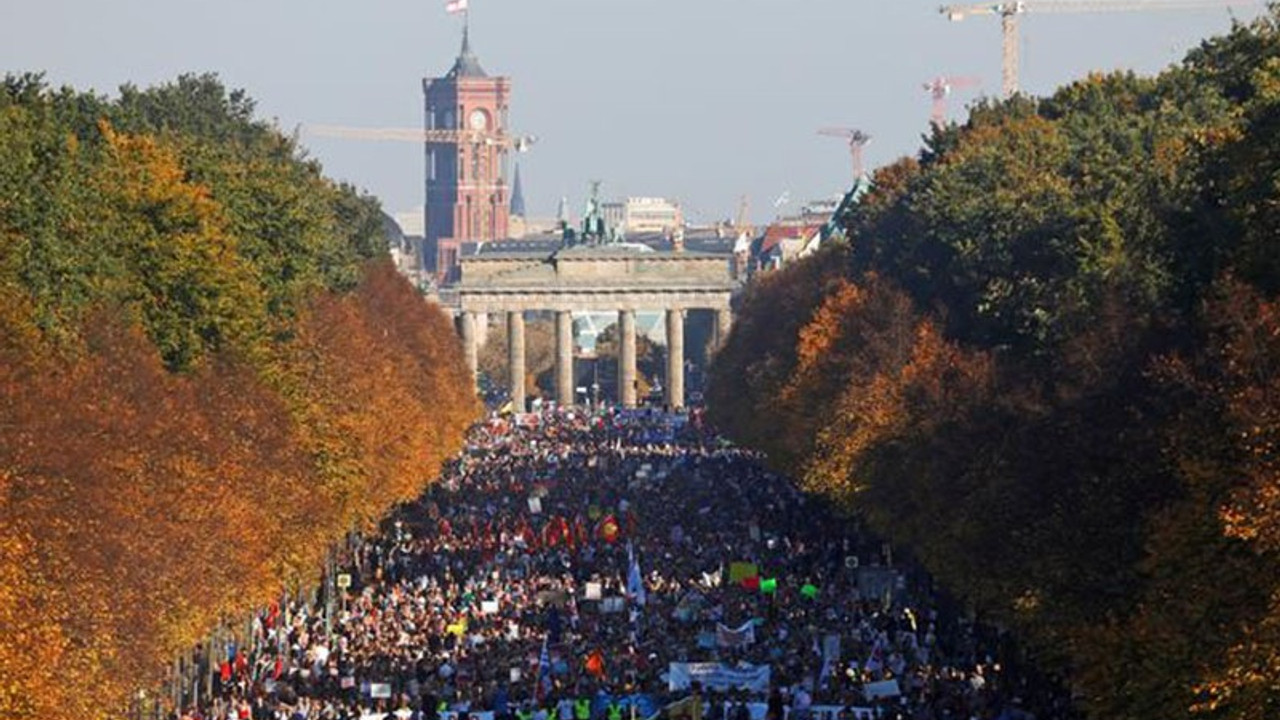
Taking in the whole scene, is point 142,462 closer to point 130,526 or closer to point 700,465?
point 130,526

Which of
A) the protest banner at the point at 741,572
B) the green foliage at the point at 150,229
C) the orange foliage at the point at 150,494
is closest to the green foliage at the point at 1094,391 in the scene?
the protest banner at the point at 741,572

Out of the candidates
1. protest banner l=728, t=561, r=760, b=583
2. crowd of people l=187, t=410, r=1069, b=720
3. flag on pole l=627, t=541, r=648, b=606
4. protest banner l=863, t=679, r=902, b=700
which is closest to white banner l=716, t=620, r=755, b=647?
crowd of people l=187, t=410, r=1069, b=720

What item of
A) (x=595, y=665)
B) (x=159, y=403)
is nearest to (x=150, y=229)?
(x=159, y=403)

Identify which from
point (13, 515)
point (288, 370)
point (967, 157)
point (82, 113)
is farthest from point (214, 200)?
point (13, 515)

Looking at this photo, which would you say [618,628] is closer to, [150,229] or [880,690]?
[880,690]

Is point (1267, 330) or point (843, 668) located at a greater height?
point (1267, 330)

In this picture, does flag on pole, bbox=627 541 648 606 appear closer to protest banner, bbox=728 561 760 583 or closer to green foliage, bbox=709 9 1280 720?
protest banner, bbox=728 561 760 583
